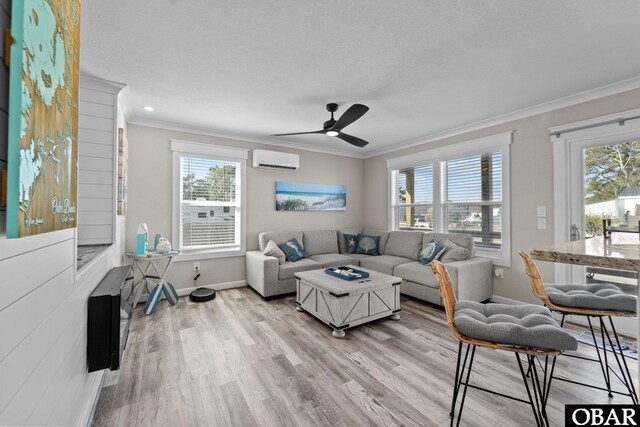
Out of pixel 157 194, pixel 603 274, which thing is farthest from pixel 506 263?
pixel 157 194

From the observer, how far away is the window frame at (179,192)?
3.97m

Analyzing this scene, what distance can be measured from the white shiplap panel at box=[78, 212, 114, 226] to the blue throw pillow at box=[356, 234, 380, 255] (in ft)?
12.0

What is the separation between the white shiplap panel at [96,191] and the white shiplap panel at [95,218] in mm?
163

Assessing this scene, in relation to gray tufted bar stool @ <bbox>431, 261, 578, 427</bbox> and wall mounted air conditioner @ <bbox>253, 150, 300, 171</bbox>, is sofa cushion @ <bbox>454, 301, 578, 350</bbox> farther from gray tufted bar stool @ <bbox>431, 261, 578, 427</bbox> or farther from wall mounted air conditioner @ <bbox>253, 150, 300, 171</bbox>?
wall mounted air conditioner @ <bbox>253, 150, 300, 171</bbox>

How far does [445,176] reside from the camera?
447cm

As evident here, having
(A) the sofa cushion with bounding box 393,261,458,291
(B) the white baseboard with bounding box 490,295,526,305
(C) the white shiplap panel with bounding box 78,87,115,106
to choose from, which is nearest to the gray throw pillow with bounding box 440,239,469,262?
(A) the sofa cushion with bounding box 393,261,458,291

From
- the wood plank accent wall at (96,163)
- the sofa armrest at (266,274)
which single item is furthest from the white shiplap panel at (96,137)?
the sofa armrest at (266,274)

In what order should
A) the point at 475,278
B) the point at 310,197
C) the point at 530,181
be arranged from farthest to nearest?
the point at 310,197 → the point at 475,278 → the point at 530,181

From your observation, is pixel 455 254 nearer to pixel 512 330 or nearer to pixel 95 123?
pixel 512 330

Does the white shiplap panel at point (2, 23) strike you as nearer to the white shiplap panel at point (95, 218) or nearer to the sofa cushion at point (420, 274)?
the white shiplap panel at point (95, 218)

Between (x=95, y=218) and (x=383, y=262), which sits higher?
(x=95, y=218)

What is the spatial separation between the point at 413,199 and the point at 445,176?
2.42 ft

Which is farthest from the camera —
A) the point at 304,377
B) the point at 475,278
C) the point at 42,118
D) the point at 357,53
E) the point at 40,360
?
the point at 475,278

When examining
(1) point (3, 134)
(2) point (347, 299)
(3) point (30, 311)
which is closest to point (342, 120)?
(2) point (347, 299)
